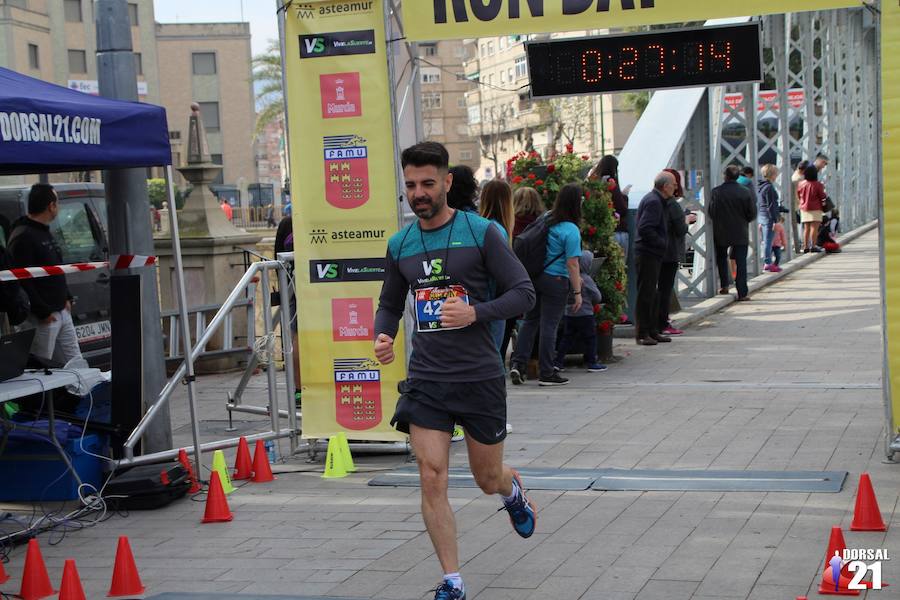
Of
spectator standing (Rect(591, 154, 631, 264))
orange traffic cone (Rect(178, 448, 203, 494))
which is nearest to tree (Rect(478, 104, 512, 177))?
spectator standing (Rect(591, 154, 631, 264))

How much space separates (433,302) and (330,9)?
3755 millimetres

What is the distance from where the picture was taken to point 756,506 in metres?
6.89

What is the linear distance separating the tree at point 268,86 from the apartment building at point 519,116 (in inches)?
525

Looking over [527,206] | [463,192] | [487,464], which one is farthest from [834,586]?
[527,206]

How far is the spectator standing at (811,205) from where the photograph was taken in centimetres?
2612

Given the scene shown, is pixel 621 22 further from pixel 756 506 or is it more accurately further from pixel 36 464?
pixel 36 464

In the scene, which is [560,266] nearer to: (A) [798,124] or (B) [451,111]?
(A) [798,124]

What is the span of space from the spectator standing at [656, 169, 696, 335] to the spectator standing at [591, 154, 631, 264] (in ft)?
1.70

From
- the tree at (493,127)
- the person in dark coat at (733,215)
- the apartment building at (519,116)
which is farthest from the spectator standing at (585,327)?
the tree at (493,127)

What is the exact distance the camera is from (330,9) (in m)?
8.62

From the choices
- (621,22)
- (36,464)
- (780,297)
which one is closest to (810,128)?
(780,297)

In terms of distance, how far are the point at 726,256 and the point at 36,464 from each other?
1267 cm

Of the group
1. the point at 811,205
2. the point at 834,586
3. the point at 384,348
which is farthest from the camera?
the point at 811,205

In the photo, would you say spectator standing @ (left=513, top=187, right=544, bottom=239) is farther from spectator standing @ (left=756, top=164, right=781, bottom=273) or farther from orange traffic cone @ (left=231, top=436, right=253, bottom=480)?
spectator standing @ (left=756, top=164, right=781, bottom=273)
